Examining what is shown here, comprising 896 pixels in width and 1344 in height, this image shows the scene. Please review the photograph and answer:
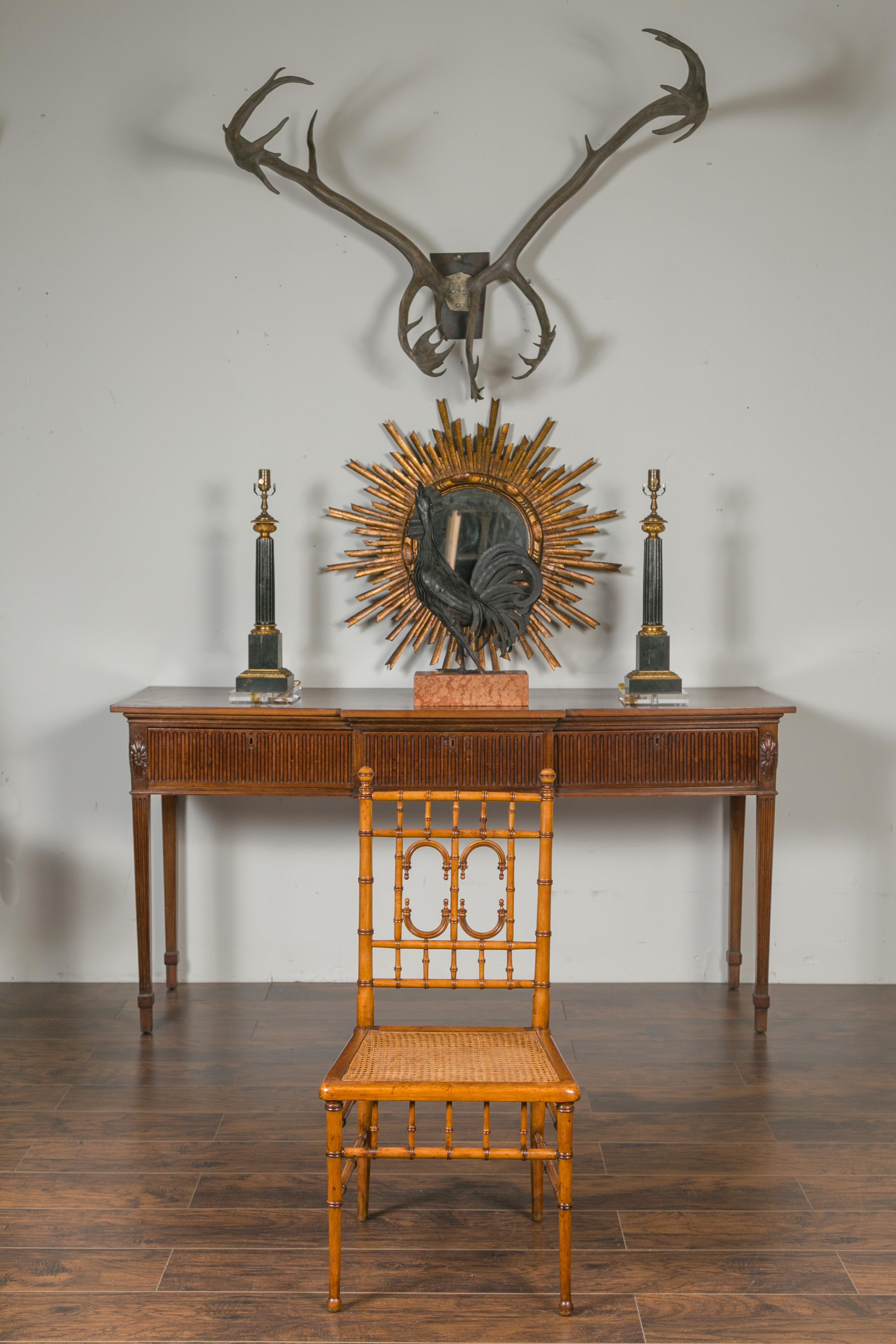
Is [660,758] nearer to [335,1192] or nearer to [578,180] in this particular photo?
[335,1192]

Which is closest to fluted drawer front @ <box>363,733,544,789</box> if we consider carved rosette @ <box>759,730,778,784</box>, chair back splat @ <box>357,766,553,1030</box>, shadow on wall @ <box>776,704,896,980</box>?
carved rosette @ <box>759,730,778,784</box>

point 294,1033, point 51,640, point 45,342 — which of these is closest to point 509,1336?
point 294,1033

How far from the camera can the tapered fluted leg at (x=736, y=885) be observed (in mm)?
3604

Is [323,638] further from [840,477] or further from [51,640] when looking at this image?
[840,477]

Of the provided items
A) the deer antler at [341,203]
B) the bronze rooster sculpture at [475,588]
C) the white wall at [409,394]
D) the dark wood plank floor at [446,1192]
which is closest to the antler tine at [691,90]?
the white wall at [409,394]

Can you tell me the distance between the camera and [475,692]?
320 cm

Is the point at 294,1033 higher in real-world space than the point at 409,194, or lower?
lower

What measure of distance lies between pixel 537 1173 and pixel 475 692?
52.6 inches

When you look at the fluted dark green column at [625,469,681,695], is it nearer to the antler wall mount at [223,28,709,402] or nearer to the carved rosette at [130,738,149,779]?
the antler wall mount at [223,28,709,402]

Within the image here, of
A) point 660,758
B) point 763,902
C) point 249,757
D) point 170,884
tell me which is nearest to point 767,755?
point 660,758

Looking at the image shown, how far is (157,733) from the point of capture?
317 cm

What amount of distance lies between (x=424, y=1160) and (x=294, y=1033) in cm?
78

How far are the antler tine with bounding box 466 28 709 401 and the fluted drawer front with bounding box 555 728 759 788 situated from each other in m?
1.19

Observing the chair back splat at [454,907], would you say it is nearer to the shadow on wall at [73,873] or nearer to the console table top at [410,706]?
the console table top at [410,706]
